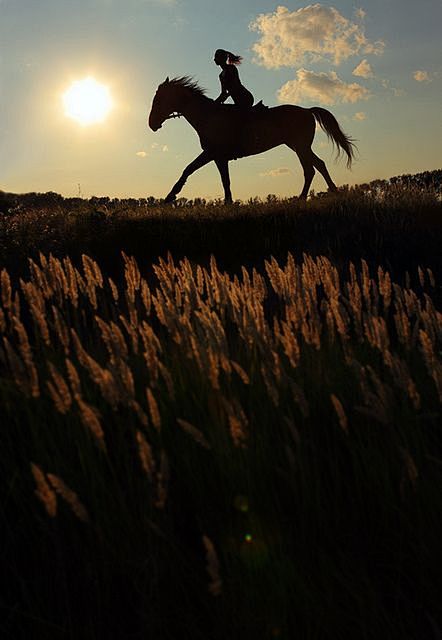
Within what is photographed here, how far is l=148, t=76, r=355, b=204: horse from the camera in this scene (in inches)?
618

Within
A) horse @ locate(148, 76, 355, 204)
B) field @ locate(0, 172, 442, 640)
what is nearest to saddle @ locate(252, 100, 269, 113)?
horse @ locate(148, 76, 355, 204)

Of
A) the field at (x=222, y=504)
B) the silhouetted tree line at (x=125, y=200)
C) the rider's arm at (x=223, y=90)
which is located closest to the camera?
the field at (x=222, y=504)

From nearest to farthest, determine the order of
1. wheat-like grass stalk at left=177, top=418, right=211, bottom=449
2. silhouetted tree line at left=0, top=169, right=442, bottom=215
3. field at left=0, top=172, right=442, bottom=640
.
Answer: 1. wheat-like grass stalk at left=177, top=418, right=211, bottom=449
2. field at left=0, top=172, right=442, bottom=640
3. silhouetted tree line at left=0, top=169, right=442, bottom=215

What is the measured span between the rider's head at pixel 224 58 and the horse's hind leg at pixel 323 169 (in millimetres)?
2906

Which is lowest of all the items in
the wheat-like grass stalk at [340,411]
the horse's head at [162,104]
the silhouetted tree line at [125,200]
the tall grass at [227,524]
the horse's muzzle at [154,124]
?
the tall grass at [227,524]

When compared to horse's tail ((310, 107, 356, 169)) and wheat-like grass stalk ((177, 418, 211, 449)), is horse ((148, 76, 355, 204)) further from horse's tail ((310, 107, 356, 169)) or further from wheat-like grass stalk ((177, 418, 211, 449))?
wheat-like grass stalk ((177, 418, 211, 449))

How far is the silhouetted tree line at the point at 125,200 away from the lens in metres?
13.9

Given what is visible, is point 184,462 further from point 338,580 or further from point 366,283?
point 366,283

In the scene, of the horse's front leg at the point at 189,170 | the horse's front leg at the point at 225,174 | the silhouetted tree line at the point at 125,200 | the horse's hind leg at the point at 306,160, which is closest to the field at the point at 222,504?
the silhouetted tree line at the point at 125,200

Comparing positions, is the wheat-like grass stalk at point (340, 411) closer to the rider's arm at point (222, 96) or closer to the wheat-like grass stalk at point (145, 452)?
the wheat-like grass stalk at point (145, 452)

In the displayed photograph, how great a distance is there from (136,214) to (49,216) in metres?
2.61

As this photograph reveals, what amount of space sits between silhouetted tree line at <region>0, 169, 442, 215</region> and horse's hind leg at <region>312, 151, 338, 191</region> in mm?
415

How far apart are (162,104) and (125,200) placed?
272 inches

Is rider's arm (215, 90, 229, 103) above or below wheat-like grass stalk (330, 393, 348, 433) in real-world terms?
above
